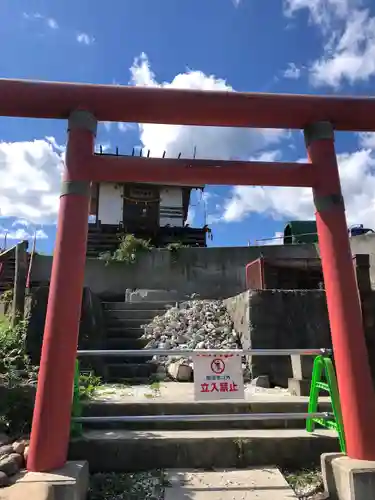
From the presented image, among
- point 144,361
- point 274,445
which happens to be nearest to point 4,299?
point 144,361

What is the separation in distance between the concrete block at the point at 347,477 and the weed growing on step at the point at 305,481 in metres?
0.11

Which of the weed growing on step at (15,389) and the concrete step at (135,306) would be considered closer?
the weed growing on step at (15,389)

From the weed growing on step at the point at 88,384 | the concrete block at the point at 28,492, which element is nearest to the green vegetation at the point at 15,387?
the weed growing on step at the point at 88,384

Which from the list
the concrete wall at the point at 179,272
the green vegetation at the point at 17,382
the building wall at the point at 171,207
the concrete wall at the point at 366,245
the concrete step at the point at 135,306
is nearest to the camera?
the green vegetation at the point at 17,382

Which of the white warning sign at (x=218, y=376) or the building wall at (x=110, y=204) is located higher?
the building wall at (x=110, y=204)

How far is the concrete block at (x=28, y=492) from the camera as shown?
8.31 ft

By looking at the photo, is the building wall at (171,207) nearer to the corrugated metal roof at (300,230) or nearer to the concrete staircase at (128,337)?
the corrugated metal roof at (300,230)

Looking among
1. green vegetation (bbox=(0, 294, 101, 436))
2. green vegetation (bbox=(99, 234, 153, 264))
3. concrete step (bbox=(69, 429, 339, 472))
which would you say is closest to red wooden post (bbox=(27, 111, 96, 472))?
concrete step (bbox=(69, 429, 339, 472))

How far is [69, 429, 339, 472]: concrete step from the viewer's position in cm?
356

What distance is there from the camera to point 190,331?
8008mm

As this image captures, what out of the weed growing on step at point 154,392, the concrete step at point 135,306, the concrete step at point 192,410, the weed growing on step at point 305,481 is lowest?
the weed growing on step at point 305,481

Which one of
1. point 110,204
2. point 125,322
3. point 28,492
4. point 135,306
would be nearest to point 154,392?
point 28,492

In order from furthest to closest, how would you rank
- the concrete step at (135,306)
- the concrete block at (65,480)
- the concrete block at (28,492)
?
the concrete step at (135,306) → the concrete block at (65,480) → the concrete block at (28,492)

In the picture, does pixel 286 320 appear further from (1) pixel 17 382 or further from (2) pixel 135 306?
(1) pixel 17 382
